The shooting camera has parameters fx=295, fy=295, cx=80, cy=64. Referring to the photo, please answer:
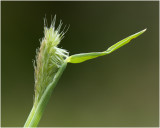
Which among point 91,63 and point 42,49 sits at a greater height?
point 91,63

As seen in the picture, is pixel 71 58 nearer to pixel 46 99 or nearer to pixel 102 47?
pixel 46 99

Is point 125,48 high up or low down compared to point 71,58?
up

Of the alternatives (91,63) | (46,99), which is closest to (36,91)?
(46,99)

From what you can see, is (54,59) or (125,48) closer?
(54,59)

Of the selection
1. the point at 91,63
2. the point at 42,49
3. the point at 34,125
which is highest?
the point at 91,63

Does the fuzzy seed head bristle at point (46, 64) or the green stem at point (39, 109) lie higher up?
the fuzzy seed head bristle at point (46, 64)

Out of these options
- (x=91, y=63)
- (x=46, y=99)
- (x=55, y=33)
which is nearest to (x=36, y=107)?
(x=46, y=99)

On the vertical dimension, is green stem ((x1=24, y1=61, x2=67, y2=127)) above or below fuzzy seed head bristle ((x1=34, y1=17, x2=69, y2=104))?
below

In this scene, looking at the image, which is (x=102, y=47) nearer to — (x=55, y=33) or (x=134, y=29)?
(x=134, y=29)

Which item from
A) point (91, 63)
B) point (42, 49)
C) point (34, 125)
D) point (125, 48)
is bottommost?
point (34, 125)
